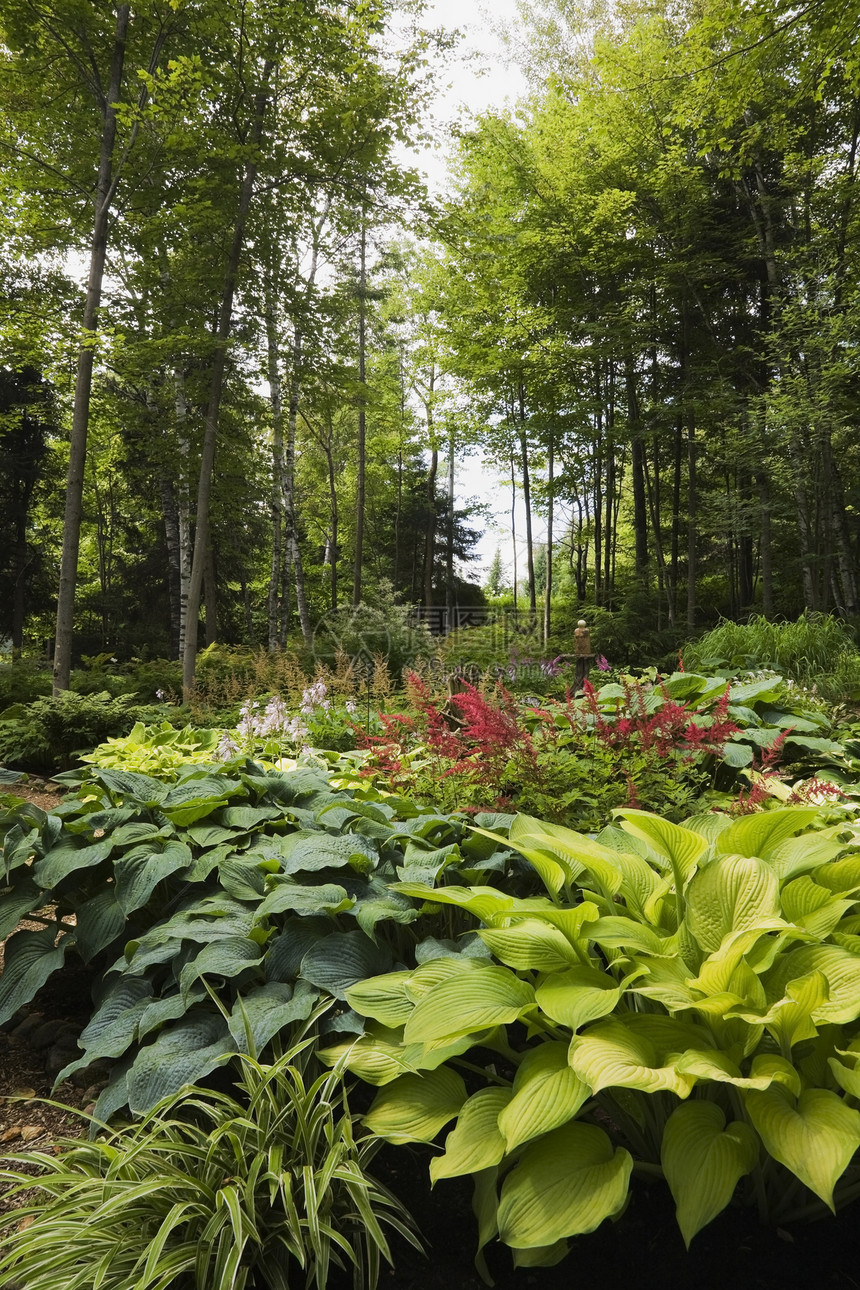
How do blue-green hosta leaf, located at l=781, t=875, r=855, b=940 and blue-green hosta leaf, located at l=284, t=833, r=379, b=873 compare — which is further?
blue-green hosta leaf, located at l=284, t=833, r=379, b=873

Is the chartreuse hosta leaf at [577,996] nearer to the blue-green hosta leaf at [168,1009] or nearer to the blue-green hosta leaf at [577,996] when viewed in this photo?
the blue-green hosta leaf at [577,996]

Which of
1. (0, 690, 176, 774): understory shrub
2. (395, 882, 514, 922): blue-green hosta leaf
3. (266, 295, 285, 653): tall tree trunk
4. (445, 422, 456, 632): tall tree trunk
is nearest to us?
(395, 882, 514, 922): blue-green hosta leaf

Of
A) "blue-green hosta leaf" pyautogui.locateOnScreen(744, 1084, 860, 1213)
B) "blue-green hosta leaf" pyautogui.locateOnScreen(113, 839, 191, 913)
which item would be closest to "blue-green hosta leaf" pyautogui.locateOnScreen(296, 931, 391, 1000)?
"blue-green hosta leaf" pyautogui.locateOnScreen(113, 839, 191, 913)

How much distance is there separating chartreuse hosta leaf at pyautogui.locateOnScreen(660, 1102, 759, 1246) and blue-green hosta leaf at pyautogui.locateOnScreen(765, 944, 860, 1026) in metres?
0.22

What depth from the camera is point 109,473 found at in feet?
58.0

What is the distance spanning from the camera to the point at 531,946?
1265 mm

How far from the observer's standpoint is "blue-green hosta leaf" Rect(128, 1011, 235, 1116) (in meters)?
1.30

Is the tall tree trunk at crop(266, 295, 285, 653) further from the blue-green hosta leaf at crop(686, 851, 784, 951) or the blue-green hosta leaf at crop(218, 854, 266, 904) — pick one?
the blue-green hosta leaf at crop(686, 851, 784, 951)

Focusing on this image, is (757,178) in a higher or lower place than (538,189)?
lower

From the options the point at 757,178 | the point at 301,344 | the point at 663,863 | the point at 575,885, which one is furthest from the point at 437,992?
the point at 757,178

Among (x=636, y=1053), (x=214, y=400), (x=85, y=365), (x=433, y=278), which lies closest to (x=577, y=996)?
(x=636, y=1053)

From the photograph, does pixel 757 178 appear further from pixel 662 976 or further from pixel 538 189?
pixel 662 976

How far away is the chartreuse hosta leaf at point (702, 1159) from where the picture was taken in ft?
3.05

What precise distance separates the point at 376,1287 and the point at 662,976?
0.69 m
